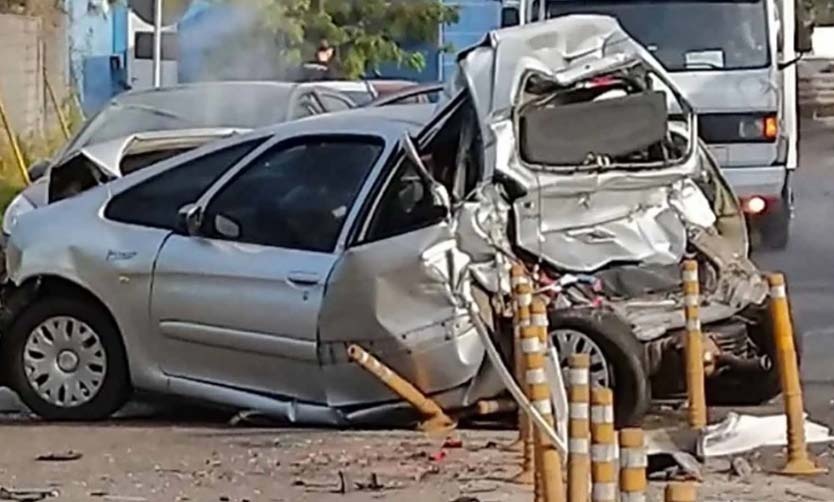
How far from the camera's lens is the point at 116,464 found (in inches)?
381

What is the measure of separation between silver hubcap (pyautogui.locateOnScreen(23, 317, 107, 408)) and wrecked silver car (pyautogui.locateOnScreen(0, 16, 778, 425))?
1cm

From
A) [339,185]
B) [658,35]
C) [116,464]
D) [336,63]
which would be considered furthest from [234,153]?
[336,63]

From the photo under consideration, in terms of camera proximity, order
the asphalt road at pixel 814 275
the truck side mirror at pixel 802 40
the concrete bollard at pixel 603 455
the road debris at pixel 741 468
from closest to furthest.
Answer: the concrete bollard at pixel 603 455
the road debris at pixel 741 468
the asphalt road at pixel 814 275
the truck side mirror at pixel 802 40

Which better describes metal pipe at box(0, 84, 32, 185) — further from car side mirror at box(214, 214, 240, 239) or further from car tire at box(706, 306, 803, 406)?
car tire at box(706, 306, 803, 406)

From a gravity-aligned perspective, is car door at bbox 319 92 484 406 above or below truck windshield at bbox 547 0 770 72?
below

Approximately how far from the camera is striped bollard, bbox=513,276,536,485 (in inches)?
312

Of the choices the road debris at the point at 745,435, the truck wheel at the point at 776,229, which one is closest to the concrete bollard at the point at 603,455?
the road debris at the point at 745,435

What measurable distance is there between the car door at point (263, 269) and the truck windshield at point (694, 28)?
6.92 metres

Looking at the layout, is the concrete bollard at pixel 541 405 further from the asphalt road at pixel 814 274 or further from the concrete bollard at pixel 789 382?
the asphalt road at pixel 814 274

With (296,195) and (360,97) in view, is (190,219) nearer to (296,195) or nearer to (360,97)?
(296,195)

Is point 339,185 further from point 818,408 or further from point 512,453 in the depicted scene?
point 818,408

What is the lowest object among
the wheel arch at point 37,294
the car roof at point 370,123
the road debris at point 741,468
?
the road debris at point 741,468

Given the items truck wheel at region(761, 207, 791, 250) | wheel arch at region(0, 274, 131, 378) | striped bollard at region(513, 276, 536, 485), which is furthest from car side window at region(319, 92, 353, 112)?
striped bollard at region(513, 276, 536, 485)

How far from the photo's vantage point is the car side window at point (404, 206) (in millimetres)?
10102
